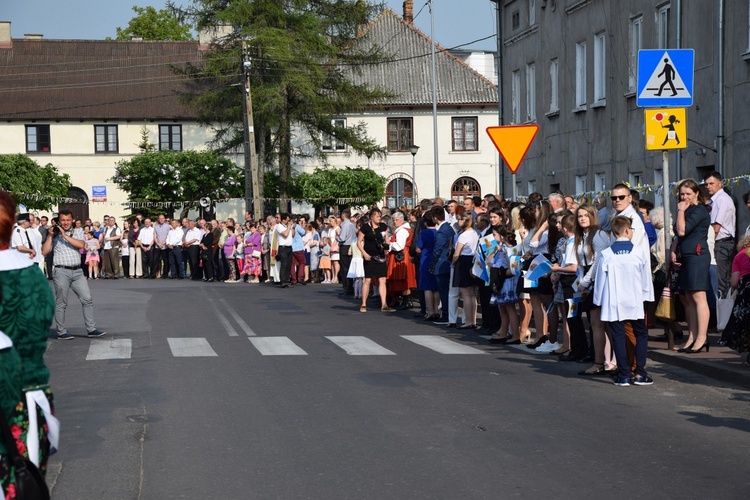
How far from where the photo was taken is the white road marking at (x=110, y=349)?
14.7m

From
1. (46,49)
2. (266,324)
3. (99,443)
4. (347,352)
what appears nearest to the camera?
(99,443)

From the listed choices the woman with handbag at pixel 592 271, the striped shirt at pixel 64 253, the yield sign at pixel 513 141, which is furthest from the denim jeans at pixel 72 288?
the woman with handbag at pixel 592 271

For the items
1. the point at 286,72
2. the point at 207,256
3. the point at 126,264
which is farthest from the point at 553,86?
the point at 286,72

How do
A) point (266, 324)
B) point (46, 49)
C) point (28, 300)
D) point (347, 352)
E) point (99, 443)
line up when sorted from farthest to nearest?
point (46, 49) → point (266, 324) → point (347, 352) → point (99, 443) → point (28, 300)

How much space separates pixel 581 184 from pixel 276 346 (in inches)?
613

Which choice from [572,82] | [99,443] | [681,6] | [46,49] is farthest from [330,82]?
[99,443]

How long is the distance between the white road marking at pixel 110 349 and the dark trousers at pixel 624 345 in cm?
609

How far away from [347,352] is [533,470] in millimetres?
7291

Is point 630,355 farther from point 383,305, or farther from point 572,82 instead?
point 572,82

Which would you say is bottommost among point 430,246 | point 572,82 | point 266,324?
point 266,324

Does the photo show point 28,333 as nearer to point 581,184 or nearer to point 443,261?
point 443,261

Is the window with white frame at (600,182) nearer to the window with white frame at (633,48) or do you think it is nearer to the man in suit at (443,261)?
the window with white frame at (633,48)

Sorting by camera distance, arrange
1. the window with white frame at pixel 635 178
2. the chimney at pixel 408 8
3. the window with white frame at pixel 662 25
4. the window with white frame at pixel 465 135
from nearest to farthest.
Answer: the window with white frame at pixel 662 25
the window with white frame at pixel 635 178
the window with white frame at pixel 465 135
the chimney at pixel 408 8

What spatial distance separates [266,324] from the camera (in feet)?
63.2
